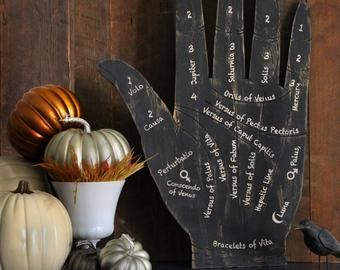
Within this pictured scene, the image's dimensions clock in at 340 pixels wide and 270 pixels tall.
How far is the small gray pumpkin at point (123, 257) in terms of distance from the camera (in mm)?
893

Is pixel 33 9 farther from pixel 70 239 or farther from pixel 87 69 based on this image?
pixel 70 239

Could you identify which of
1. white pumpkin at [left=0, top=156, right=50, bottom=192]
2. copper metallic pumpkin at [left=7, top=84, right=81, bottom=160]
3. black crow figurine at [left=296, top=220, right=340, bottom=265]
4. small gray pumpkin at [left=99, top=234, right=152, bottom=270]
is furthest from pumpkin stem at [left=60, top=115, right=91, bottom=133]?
black crow figurine at [left=296, top=220, right=340, bottom=265]

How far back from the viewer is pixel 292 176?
106 centimetres

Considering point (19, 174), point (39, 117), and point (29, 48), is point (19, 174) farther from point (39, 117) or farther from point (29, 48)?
point (29, 48)

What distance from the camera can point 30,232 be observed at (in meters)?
0.87

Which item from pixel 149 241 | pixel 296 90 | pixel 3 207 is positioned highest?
pixel 296 90

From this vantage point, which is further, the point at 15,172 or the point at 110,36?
the point at 110,36

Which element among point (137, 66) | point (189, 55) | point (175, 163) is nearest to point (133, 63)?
point (137, 66)

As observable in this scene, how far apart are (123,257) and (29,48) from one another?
20.2 inches

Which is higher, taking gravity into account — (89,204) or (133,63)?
(133,63)

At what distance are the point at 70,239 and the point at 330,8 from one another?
667 millimetres

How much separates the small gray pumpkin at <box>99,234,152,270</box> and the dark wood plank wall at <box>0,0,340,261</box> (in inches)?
8.1

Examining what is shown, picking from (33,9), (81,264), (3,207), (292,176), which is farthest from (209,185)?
(33,9)

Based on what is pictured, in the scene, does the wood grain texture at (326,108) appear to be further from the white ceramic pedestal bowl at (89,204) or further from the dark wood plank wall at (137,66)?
the white ceramic pedestal bowl at (89,204)
